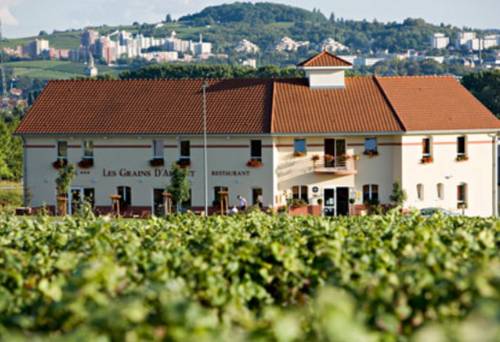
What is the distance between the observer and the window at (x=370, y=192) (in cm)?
5478

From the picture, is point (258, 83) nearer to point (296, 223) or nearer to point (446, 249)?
point (296, 223)

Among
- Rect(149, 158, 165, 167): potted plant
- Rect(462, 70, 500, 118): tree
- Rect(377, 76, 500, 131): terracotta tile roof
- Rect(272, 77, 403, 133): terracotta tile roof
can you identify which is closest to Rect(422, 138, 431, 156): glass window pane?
Rect(377, 76, 500, 131): terracotta tile roof

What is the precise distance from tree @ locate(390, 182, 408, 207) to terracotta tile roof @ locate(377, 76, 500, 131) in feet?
9.45

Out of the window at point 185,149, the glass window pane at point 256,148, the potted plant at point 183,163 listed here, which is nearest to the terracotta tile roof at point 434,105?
the glass window pane at point 256,148

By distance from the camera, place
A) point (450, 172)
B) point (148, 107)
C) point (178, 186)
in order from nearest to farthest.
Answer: point (178, 186) → point (450, 172) → point (148, 107)

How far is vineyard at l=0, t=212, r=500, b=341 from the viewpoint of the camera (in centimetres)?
970

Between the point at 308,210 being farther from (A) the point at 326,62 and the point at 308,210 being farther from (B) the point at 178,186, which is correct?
(A) the point at 326,62

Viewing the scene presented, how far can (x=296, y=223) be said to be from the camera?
24469mm

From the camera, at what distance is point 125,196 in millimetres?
55781

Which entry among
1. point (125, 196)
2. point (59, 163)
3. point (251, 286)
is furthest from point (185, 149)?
point (251, 286)

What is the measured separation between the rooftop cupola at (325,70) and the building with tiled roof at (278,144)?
2.6 inches

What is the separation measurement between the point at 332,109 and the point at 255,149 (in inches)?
165

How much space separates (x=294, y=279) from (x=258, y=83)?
43.4 m

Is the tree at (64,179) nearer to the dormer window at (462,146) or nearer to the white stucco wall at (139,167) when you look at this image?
the white stucco wall at (139,167)
